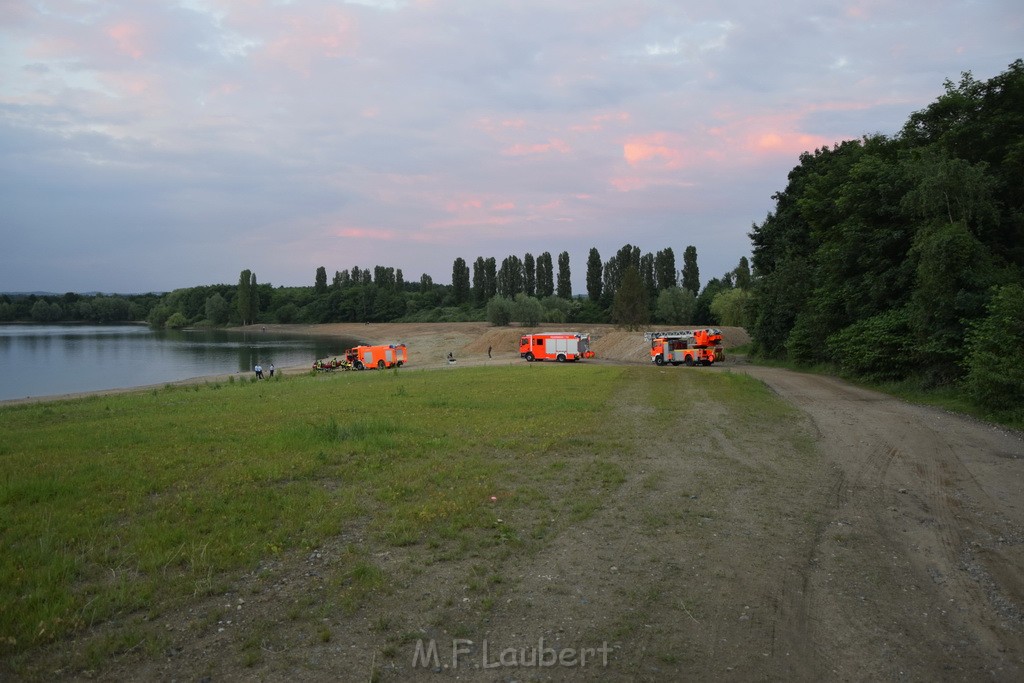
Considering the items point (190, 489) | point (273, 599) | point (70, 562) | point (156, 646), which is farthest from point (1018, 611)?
point (190, 489)

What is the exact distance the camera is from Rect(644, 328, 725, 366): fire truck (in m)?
48.5

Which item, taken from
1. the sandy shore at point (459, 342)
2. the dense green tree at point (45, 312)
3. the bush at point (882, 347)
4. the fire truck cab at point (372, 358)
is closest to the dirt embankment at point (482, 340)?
the sandy shore at point (459, 342)

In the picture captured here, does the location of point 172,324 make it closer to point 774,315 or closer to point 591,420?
point 774,315

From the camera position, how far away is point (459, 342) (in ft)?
318

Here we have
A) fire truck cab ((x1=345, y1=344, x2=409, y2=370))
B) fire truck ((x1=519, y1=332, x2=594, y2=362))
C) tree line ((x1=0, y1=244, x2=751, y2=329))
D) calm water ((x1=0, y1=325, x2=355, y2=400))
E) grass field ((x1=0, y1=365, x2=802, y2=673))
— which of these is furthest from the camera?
tree line ((x1=0, y1=244, x2=751, y2=329))

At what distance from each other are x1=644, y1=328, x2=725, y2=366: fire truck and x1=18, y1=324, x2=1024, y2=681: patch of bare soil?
38.0 meters

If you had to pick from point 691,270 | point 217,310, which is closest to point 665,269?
point 691,270

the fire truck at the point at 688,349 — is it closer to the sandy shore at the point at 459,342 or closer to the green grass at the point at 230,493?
the sandy shore at the point at 459,342

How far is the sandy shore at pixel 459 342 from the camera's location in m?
54.1

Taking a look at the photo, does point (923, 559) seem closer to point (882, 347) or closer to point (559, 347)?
point (882, 347)

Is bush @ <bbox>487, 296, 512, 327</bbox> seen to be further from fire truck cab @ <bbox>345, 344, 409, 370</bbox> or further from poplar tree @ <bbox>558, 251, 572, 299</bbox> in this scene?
fire truck cab @ <bbox>345, 344, 409, 370</bbox>

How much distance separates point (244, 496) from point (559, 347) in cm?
5009

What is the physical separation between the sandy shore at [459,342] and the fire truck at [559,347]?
10.9 feet

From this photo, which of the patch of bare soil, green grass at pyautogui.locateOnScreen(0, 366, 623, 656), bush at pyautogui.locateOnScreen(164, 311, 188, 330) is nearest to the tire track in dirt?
the patch of bare soil
